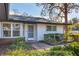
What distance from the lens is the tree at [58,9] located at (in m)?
5.17

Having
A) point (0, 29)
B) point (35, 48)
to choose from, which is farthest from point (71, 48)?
point (0, 29)

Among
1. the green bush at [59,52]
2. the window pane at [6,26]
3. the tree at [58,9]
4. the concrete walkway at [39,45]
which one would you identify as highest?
the tree at [58,9]

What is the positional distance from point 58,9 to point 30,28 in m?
0.85

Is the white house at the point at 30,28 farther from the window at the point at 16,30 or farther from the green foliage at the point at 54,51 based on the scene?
the green foliage at the point at 54,51

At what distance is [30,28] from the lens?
526cm

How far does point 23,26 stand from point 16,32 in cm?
23

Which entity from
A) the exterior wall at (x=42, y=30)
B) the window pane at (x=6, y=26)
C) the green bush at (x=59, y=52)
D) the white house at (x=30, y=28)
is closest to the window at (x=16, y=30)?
the white house at (x=30, y=28)

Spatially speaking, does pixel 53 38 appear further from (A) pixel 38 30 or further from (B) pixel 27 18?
(B) pixel 27 18

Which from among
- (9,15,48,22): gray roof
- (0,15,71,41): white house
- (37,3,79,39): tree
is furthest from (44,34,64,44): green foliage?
(9,15,48,22): gray roof

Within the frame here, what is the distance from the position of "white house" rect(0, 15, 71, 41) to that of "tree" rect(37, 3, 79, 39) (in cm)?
19

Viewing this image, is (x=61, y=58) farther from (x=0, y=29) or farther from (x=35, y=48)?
(x=0, y=29)

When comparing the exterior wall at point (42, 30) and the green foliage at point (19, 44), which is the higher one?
the exterior wall at point (42, 30)

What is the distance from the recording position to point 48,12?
5.23m

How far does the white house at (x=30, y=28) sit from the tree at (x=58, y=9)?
0.19 meters
